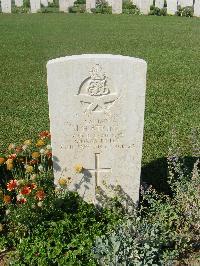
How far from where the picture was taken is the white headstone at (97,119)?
425 centimetres

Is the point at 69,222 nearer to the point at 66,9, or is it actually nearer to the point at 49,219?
the point at 49,219

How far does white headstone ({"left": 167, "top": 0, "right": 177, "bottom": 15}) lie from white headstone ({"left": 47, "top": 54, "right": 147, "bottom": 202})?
17.8 meters

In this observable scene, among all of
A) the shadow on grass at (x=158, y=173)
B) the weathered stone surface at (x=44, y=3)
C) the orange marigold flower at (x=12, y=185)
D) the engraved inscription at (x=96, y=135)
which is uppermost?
the weathered stone surface at (x=44, y=3)

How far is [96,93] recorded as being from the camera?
4355mm

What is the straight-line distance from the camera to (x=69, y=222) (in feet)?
14.4

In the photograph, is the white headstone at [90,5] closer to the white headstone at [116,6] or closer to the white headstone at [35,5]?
the white headstone at [116,6]

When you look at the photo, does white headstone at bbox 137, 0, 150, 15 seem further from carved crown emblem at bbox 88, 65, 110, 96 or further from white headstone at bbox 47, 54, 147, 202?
carved crown emblem at bbox 88, 65, 110, 96

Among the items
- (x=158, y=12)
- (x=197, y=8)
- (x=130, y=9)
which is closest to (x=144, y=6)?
(x=158, y=12)

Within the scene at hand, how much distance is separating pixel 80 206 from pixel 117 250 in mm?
983

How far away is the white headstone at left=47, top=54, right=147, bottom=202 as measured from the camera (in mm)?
4254

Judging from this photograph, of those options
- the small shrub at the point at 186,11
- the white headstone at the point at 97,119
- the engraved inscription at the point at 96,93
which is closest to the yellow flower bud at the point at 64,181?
the white headstone at the point at 97,119

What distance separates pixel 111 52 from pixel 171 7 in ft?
30.9

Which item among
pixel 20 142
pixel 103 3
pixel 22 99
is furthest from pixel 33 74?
pixel 103 3

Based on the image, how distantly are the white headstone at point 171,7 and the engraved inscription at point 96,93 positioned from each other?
18005mm
